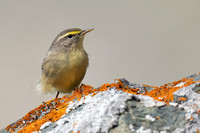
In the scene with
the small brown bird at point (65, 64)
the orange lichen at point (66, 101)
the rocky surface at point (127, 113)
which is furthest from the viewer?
the small brown bird at point (65, 64)

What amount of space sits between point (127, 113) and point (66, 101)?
1.28 m

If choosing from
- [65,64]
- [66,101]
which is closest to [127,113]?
[66,101]

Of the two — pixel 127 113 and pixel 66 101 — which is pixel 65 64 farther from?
pixel 127 113

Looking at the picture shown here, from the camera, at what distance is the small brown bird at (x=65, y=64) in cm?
494

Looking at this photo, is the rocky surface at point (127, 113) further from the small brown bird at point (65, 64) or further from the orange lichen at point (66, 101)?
the small brown bird at point (65, 64)

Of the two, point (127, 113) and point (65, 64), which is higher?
point (65, 64)

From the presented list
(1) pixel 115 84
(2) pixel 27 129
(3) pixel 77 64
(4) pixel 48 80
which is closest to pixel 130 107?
(1) pixel 115 84

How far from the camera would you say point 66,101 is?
144 inches

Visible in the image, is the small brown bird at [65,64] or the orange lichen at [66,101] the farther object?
the small brown bird at [65,64]

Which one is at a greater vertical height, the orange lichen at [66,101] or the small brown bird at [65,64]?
the small brown bird at [65,64]

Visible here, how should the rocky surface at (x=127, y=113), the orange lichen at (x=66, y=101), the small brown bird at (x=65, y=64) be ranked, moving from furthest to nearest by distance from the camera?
the small brown bird at (x=65, y=64)
the orange lichen at (x=66, y=101)
the rocky surface at (x=127, y=113)

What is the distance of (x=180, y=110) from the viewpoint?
267cm

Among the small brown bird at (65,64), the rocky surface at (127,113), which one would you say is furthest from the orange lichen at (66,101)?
the small brown bird at (65,64)

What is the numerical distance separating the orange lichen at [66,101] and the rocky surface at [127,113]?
0.01 meters
